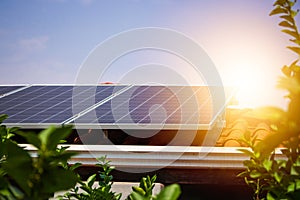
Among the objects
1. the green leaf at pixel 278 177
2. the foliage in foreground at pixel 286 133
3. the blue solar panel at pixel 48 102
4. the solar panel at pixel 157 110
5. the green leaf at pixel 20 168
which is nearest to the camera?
the green leaf at pixel 20 168

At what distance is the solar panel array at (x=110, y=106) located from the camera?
4969mm

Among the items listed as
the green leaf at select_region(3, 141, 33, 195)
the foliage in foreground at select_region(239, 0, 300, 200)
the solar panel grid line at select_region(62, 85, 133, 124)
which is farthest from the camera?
the solar panel grid line at select_region(62, 85, 133, 124)

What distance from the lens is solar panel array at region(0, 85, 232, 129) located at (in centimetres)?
497

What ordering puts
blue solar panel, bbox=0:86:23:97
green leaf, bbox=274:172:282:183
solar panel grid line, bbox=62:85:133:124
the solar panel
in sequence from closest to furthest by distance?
green leaf, bbox=274:172:282:183, the solar panel, solar panel grid line, bbox=62:85:133:124, blue solar panel, bbox=0:86:23:97

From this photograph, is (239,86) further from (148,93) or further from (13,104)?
(13,104)

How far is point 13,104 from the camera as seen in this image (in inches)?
243

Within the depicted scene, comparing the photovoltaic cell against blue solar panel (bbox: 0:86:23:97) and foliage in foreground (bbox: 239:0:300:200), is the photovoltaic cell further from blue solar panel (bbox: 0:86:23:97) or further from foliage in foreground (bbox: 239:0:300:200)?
foliage in foreground (bbox: 239:0:300:200)

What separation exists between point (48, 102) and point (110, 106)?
1203mm

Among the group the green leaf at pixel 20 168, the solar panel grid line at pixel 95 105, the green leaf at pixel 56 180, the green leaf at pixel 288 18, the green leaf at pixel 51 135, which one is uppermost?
the green leaf at pixel 288 18

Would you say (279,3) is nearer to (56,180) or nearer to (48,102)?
(56,180)

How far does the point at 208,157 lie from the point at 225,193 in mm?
383

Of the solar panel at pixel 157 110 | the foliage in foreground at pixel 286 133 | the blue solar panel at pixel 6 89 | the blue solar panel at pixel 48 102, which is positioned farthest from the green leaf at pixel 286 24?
the blue solar panel at pixel 6 89

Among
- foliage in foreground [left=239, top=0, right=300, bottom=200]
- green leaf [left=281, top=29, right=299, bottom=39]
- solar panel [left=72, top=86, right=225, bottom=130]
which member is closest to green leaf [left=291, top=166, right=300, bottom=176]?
foliage in foreground [left=239, top=0, right=300, bottom=200]

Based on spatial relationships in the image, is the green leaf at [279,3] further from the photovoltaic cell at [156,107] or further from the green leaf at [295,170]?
the photovoltaic cell at [156,107]
